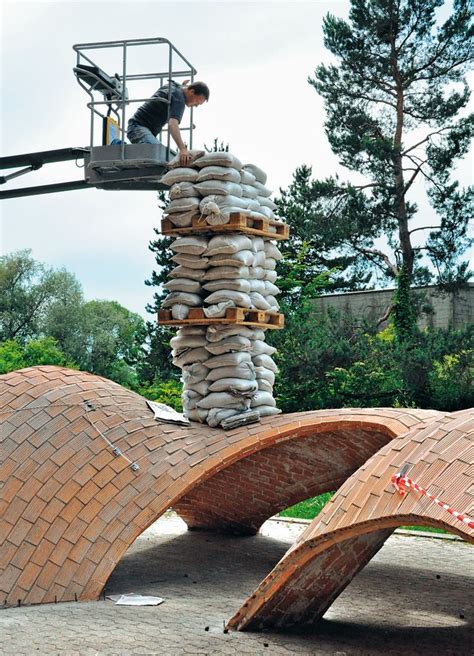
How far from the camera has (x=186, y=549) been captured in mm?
9602

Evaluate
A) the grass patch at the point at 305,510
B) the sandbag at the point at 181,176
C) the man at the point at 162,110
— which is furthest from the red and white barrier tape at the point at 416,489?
the grass patch at the point at 305,510

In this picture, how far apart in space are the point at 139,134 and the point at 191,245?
1700mm

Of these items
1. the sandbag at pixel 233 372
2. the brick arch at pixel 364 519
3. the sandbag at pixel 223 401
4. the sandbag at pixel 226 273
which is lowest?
the brick arch at pixel 364 519

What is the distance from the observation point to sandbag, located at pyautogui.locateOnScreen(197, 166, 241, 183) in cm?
863

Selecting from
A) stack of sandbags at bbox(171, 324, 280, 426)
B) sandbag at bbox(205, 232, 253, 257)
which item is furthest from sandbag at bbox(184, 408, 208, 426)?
sandbag at bbox(205, 232, 253, 257)

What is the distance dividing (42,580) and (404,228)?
18.3 metres

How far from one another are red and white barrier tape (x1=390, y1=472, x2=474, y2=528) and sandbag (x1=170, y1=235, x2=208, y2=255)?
3.52 m

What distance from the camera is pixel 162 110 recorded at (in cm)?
963

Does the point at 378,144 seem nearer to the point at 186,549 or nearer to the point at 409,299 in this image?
the point at 409,299

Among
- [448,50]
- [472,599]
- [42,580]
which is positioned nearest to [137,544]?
[42,580]

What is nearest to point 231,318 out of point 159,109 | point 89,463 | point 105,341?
point 89,463

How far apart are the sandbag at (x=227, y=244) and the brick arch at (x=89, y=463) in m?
1.51

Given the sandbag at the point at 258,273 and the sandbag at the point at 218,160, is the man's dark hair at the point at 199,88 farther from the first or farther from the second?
the sandbag at the point at 258,273

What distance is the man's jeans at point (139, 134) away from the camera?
966 centimetres
